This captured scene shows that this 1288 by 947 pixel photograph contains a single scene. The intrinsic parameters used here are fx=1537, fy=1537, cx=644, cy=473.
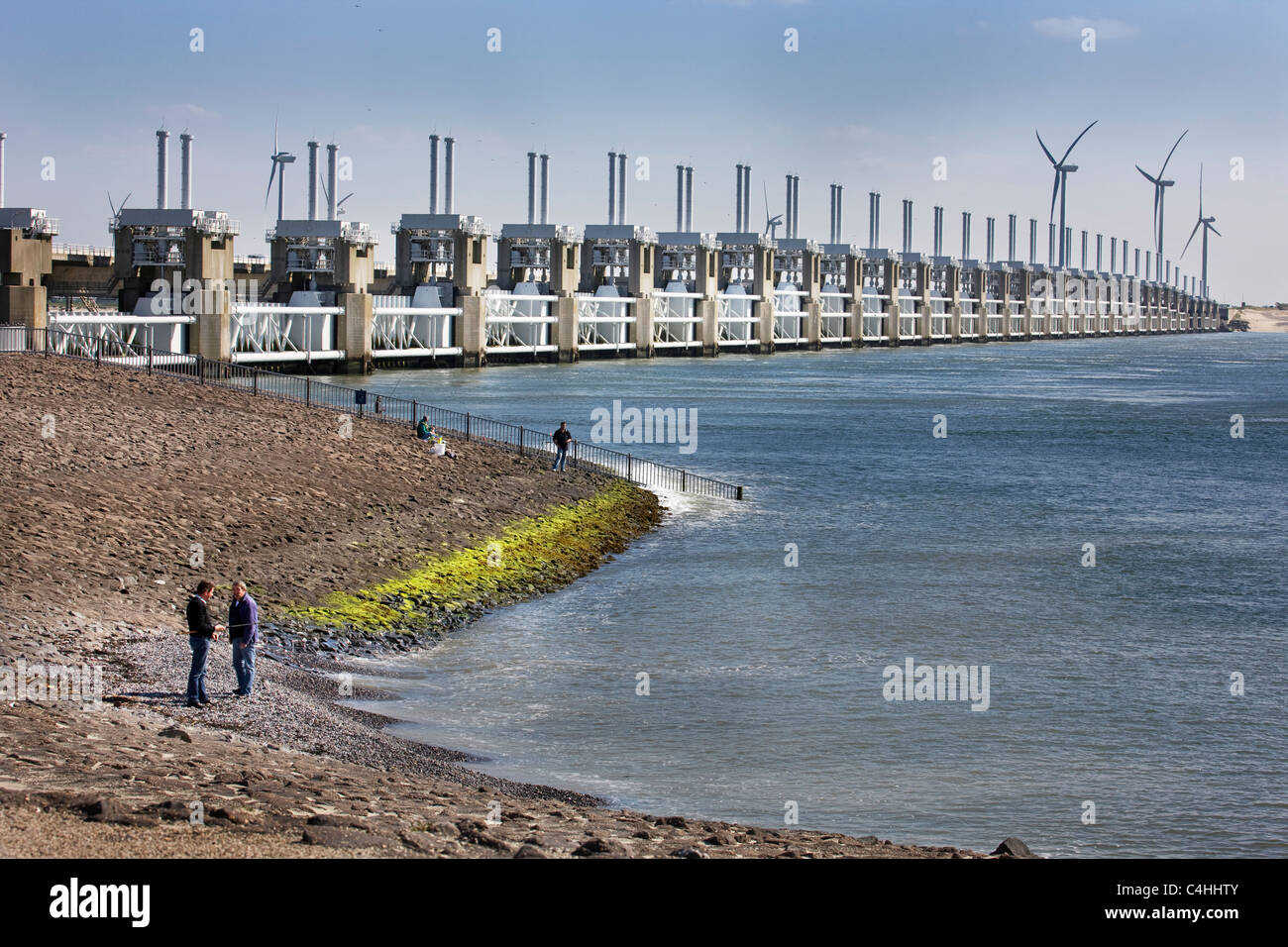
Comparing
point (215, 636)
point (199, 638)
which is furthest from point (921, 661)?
point (199, 638)

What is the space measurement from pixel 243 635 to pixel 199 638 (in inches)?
40.5

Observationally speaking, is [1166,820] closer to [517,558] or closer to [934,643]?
[934,643]

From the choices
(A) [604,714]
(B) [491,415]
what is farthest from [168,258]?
(A) [604,714]

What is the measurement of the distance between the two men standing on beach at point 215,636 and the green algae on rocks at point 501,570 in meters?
6.26

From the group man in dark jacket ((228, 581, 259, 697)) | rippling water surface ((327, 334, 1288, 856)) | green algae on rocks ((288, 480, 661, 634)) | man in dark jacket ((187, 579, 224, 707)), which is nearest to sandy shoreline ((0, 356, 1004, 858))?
green algae on rocks ((288, 480, 661, 634))

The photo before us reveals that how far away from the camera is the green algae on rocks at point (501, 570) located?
26.2m

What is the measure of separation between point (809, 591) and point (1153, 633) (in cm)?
697

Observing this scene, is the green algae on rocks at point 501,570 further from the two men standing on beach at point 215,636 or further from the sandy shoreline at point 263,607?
the two men standing on beach at point 215,636

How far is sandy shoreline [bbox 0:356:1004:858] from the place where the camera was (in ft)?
42.7

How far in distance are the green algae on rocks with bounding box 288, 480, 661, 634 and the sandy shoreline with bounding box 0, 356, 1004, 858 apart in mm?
145

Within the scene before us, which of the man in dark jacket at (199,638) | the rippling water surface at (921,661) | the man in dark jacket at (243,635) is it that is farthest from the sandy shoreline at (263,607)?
the rippling water surface at (921,661)

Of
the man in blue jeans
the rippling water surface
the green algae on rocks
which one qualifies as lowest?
the rippling water surface

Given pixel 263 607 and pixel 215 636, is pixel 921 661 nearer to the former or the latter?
pixel 263 607

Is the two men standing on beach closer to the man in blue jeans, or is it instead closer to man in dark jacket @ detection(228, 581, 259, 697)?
man in dark jacket @ detection(228, 581, 259, 697)
